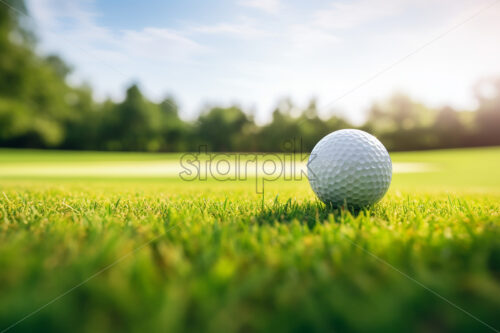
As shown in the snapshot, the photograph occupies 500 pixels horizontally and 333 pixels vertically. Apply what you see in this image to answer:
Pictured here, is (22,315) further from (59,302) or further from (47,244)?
(47,244)

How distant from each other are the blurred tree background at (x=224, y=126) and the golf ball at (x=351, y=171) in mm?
31686

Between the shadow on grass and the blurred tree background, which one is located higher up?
the blurred tree background

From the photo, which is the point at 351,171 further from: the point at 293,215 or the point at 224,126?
the point at 224,126

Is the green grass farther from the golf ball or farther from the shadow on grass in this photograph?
the golf ball

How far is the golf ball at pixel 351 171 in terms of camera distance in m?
2.93

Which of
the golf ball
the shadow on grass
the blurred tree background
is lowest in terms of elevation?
the shadow on grass

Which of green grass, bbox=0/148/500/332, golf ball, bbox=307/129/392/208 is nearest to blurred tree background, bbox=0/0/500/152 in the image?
golf ball, bbox=307/129/392/208

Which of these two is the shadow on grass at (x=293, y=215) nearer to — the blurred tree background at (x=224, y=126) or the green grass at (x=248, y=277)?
the green grass at (x=248, y=277)

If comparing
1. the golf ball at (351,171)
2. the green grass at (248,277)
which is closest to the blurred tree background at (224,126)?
the golf ball at (351,171)

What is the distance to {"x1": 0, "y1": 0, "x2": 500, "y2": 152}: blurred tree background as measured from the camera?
36.8 metres

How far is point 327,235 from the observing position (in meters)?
1.74

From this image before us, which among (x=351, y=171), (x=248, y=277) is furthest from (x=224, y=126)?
(x=248, y=277)

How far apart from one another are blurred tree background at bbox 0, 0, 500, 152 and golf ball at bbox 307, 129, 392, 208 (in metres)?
31.7

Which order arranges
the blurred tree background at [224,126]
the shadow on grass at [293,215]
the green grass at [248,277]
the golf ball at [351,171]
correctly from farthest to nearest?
1. the blurred tree background at [224,126]
2. the golf ball at [351,171]
3. the shadow on grass at [293,215]
4. the green grass at [248,277]
